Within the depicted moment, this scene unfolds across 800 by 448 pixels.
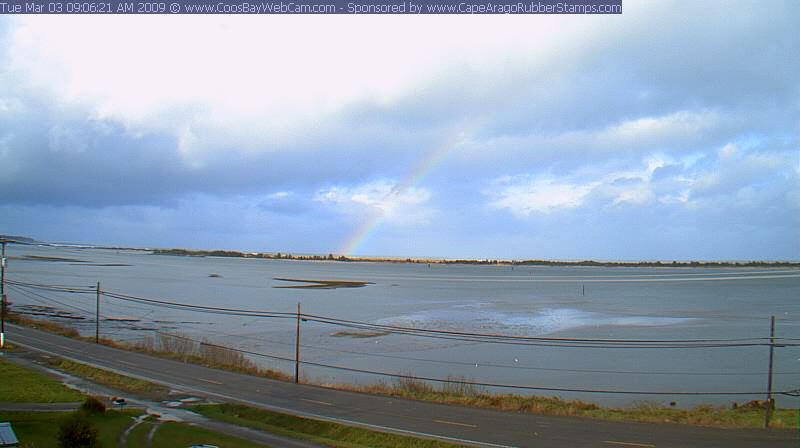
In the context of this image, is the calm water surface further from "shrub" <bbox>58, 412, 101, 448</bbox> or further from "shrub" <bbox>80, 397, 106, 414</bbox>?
"shrub" <bbox>58, 412, 101, 448</bbox>

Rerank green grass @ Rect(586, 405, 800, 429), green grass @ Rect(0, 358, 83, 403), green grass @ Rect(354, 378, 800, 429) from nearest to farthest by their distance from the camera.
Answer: green grass @ Rect(586, 405, 800, 429) → green grass @ Rect(0, 358, 83, 403) → green grass @ Rect(354, 378, 800, 429)

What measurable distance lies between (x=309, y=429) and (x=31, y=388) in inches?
341

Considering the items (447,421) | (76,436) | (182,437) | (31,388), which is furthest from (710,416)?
(31,388)

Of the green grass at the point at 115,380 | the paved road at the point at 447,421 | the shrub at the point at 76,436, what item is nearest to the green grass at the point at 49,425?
the shrub at the point at 76,436

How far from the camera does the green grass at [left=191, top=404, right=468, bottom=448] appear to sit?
14.1m

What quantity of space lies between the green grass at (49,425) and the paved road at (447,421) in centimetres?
463

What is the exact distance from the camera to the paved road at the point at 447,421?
47.1ft

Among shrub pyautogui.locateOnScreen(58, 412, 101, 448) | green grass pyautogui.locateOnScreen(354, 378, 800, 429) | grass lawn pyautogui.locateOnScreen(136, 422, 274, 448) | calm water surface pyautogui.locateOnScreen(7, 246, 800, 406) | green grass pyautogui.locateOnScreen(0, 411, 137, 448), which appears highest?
shrub pyautogui.locateOnScreen(58, 412, 101, 448)

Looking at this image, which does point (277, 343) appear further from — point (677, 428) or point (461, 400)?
point (677, 428)

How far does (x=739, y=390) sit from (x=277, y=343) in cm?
2446

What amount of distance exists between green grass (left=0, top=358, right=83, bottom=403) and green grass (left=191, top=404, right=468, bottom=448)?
3710 millimetres

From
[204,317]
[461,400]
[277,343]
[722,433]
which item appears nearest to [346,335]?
[277,343]

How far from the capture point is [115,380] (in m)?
20.5

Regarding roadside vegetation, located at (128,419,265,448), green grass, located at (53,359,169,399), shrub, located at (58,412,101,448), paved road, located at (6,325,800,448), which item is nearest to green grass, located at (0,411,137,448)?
roadside vegetation, located at (128,419,265,448)
